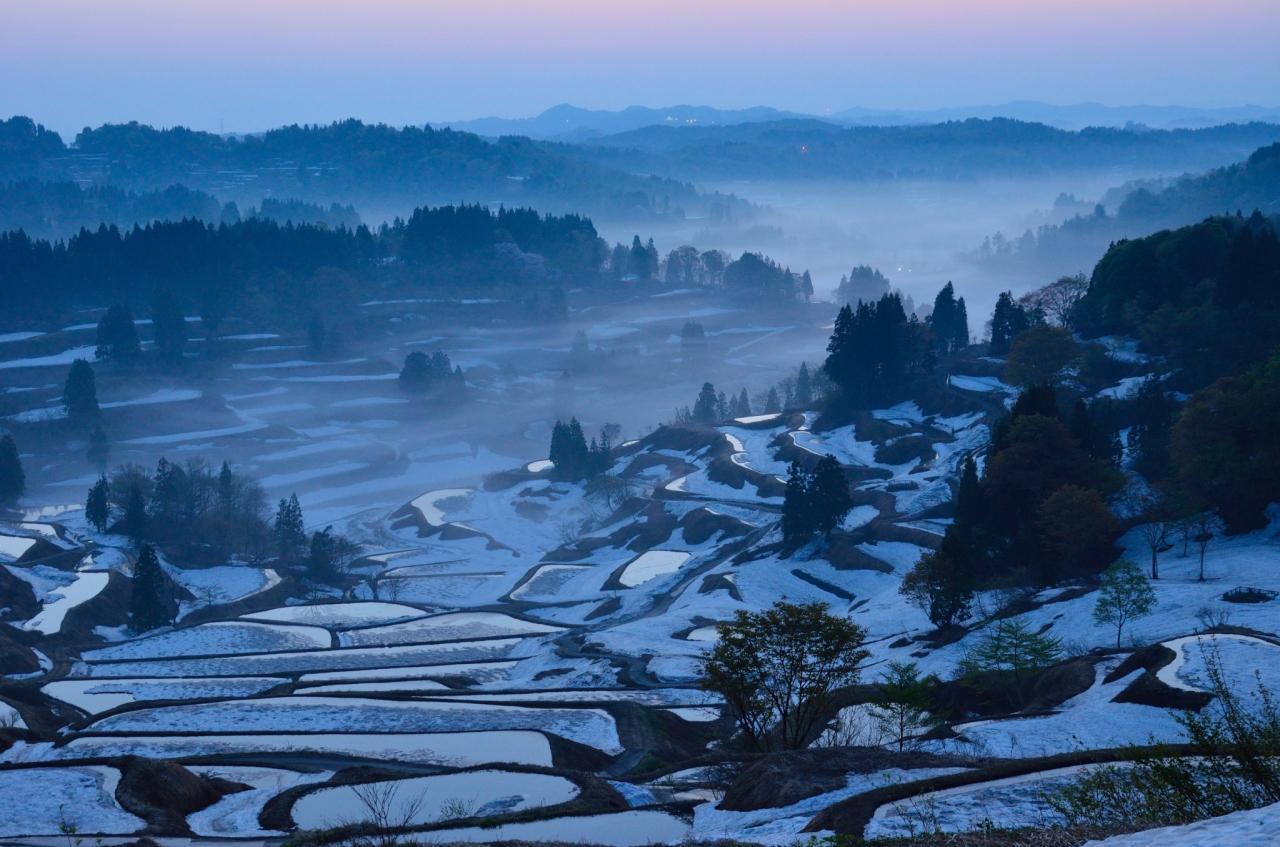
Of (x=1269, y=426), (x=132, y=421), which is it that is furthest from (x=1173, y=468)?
(x=132, y=421)

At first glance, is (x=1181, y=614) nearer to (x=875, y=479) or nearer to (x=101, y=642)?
(x=875, y=479)

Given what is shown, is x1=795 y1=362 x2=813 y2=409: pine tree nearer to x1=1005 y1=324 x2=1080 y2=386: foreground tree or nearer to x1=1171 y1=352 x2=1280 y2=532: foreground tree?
x1=1005 y1=324 x2=1080 y2=386: foreground tree

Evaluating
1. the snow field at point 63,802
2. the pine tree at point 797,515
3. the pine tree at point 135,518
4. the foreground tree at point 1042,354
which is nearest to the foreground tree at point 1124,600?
the snow field at point 63,802

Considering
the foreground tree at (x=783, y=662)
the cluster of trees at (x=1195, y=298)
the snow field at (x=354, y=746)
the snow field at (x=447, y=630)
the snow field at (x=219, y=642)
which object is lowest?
the snow field at (x=447, y=630)

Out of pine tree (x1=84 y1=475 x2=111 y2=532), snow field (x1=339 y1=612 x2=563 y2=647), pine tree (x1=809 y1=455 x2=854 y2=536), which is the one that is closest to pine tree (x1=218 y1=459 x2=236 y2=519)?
pine tree (x1=84 y1=475 x2=111 y2=532)

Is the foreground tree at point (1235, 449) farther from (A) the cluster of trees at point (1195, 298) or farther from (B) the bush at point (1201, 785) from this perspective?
(B) the bush at point (1201, 785)

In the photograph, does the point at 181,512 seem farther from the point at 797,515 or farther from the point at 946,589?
the point at 946,589
